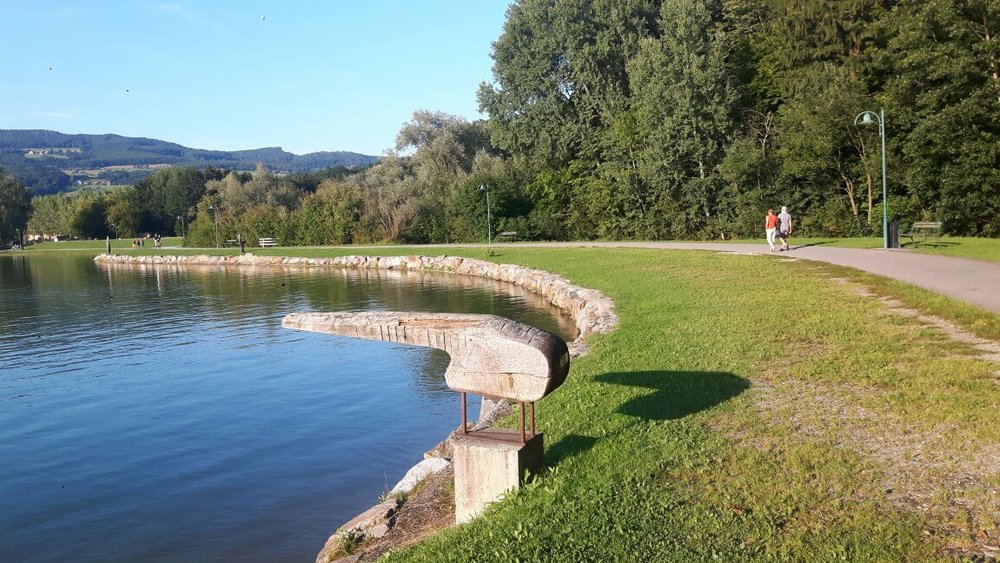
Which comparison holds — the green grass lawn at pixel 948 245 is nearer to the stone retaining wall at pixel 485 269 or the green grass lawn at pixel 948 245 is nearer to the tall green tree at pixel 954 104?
the tall green tree at pixel 954 104

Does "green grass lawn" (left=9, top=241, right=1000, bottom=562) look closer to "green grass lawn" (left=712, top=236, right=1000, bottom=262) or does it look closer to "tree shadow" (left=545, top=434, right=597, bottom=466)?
"tree shadow" (left=545, top=434, right=597, bottom=466)

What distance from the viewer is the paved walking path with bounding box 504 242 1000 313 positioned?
1313 centimetres

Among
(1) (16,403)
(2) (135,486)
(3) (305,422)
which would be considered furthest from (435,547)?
(1) (16,403)

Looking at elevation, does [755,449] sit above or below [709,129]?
below

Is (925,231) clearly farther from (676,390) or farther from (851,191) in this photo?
(676,390)

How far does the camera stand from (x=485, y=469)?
5.50 m

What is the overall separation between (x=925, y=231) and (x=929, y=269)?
9059 mm

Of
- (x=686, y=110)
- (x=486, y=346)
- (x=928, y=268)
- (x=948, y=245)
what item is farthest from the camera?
(x=686, y=110)

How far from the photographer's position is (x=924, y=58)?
88.9 ft

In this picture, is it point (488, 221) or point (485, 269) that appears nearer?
point (485, 269)

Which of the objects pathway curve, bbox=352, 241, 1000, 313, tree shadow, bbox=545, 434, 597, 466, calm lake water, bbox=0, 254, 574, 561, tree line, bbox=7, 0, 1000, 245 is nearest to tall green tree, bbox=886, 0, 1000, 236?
tree line, bbox=7, 0, 1000, 245

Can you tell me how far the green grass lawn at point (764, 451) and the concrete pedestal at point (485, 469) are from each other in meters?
0.16

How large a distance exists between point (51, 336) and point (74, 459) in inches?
527

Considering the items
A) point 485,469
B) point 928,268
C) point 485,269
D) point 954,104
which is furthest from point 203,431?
point 954,104
